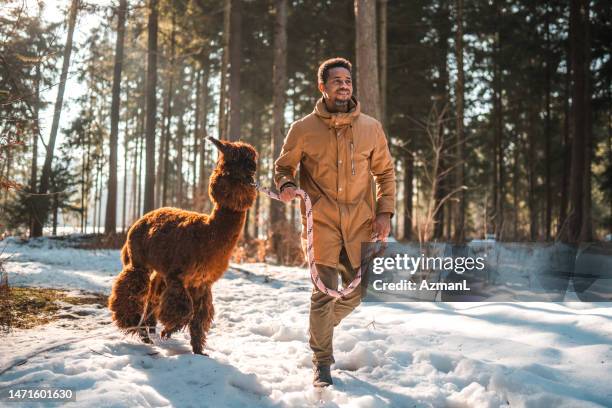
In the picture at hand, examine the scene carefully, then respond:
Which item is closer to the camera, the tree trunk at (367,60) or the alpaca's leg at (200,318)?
the alpaca's leg at (200,318)

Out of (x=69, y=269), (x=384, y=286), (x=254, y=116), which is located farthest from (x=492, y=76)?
(x=69, y=269)

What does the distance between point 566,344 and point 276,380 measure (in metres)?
2.37

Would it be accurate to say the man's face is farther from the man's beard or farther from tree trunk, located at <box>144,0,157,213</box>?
tree trunk, located at <box>144,0,157,213</box>

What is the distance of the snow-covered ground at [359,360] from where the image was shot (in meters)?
2.87

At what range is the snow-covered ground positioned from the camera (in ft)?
9.40

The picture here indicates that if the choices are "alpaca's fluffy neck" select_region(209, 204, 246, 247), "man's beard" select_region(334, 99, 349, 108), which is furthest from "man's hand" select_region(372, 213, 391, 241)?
"alpaca's fluffy neck" select_region(209, 204, 246, 247)

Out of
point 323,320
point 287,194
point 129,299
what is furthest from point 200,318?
point 287,194

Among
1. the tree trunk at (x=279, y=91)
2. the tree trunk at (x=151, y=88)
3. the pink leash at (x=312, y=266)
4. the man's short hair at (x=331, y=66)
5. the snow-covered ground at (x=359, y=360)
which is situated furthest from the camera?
the tree trunk at (x=151, y=88)

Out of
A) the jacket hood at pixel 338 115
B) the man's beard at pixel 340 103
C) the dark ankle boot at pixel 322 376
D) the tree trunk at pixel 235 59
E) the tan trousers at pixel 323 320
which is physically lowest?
the dark ankle boot at pixel 322 376

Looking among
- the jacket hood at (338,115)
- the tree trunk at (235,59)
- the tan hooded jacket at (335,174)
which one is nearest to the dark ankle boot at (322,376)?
the tan hooded jacket at (335,174)

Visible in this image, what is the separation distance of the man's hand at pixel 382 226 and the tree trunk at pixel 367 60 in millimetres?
4979

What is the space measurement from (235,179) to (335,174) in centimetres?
79

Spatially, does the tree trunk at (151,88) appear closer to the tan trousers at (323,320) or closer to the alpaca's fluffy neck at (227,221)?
the alpaca's fluffy neck at (227,221)

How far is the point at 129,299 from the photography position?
13.1 feet
